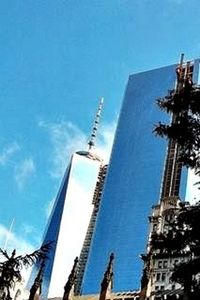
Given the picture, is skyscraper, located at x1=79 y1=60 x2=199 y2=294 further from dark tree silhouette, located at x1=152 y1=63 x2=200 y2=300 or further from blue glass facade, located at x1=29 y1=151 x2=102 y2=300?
dark tree silhouette, located at x1=152 y1=63 x2=200 y2=300

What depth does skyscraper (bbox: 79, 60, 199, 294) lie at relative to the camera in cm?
14562

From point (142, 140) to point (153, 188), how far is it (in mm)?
25518

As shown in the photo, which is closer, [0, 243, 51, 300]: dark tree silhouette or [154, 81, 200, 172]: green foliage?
[0, 243, 51, 300]: dark tree silhouette

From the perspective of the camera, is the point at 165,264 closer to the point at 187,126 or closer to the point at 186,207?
the point at 187,126

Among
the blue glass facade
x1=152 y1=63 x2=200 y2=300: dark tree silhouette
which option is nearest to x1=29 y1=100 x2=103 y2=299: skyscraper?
the blue glass facade

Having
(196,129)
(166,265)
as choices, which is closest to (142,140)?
(166,265)

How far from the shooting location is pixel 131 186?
168 metres

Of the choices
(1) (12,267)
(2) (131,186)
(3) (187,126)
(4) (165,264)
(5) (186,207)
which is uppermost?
(2) (131,186)

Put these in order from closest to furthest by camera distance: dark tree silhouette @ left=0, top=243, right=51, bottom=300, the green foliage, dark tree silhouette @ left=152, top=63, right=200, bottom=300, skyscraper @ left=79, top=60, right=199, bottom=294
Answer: dark tree silhouette @ left=0, top=243, right=51, bottom=300 < dark tree silhouette @ left=152, top=63, right=200, bottom=300 < the green foliage < skyscraper @ left=79, top=60, right=199, bottom=294

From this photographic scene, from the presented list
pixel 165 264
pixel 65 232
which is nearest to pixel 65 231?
pixel 65 232

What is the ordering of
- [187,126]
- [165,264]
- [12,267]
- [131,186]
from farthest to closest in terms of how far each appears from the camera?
[131,186]
[165,264]
[187,126]
[12,267]

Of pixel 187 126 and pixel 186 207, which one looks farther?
pixel 187 126

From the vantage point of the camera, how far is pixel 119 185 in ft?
564

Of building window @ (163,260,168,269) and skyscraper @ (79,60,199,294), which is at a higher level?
skyscraper @ (79,60,199,294)
